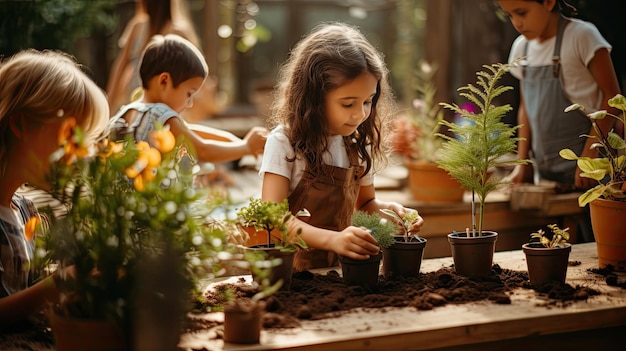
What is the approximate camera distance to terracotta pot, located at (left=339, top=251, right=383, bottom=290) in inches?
82.6

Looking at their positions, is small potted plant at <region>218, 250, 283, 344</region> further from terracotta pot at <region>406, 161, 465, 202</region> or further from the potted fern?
terracotta pot at <region>406, 161, 465, 202</region>

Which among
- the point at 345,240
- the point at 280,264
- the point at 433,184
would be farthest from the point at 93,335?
the point at 433,184

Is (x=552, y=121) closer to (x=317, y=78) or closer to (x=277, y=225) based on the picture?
(x=317, y=78)

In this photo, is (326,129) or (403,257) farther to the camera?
(326,129)

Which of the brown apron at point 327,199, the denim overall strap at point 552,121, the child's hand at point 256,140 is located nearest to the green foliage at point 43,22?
the child's hand at point 256,140

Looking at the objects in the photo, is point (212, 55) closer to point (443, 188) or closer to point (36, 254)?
point (443, 188)

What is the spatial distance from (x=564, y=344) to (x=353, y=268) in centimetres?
56

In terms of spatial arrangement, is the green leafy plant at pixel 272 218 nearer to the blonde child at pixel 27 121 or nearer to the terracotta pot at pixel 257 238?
the blonde child at pixel 27 121

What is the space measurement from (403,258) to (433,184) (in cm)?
195

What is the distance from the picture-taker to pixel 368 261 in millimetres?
2094

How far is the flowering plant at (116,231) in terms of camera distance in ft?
5.30

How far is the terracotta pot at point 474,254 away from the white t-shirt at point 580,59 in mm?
1572

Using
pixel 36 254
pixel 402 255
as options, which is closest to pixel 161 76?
pixel 402 255

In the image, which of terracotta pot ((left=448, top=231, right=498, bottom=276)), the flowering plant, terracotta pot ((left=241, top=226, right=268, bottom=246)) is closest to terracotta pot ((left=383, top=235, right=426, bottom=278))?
terracotta pot ((left=448, top=231, right=498, bottom=276))
